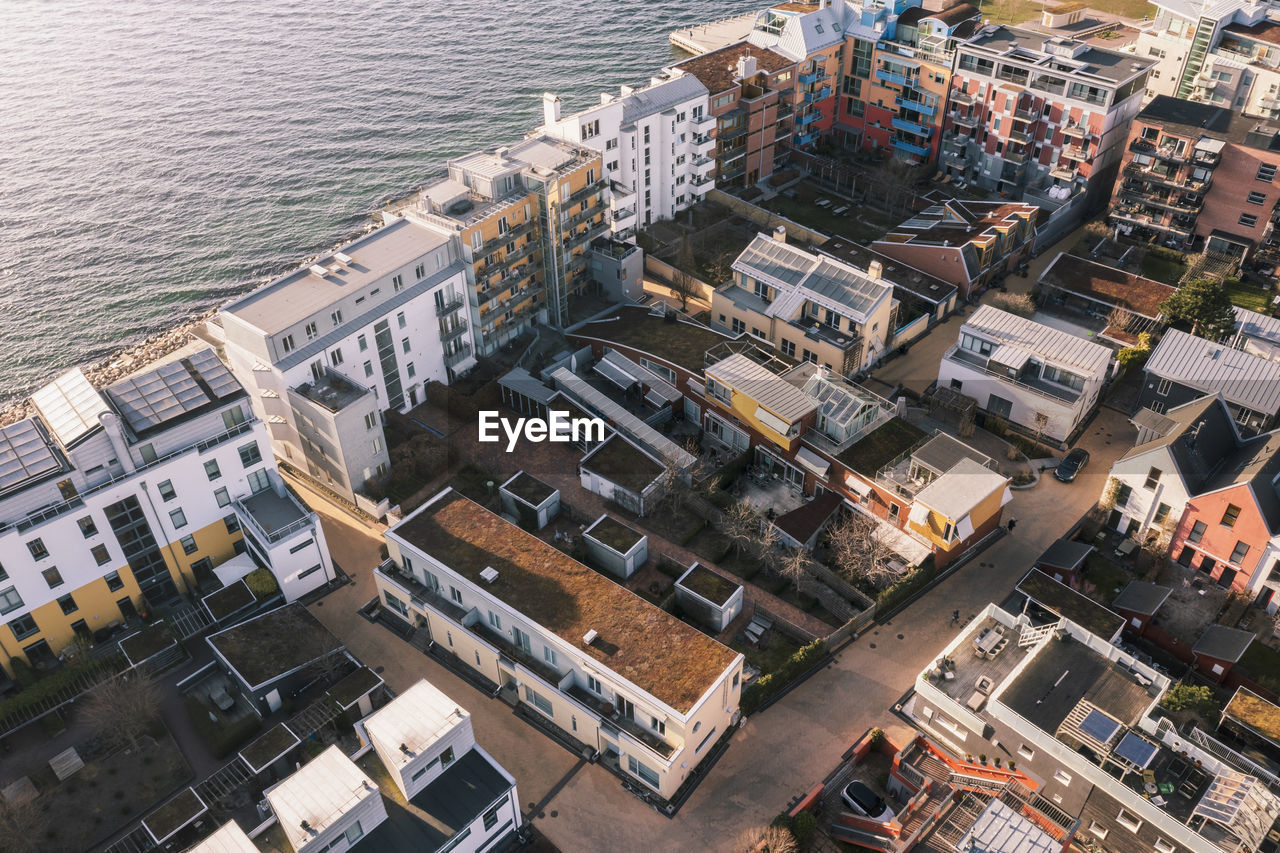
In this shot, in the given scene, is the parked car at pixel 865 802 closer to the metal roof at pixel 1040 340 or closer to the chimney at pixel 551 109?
the metal roof at pixel 1040 340

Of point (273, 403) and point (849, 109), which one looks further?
point (849, 109)

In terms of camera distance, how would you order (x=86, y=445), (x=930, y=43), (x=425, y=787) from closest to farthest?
(x=425, y=787)
(x=86, y=445)
(x=930, y=43)

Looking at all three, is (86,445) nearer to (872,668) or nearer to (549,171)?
(549,171)

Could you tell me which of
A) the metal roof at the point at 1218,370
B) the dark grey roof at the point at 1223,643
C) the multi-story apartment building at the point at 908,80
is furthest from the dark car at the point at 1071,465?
the multi-story apartment building at the point at 908,80

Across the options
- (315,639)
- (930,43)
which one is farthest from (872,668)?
(930,43)

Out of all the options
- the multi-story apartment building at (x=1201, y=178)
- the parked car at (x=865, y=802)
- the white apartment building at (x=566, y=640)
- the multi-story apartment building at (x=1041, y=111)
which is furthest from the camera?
the multi-story apartment building at (x=1041, y=111)

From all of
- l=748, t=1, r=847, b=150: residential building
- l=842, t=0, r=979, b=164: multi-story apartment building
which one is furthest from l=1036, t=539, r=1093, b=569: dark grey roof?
l=842, t=0, r=979, b=164: multi-story apartment building

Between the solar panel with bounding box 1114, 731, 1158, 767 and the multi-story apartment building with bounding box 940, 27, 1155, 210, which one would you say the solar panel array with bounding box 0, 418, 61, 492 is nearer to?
the solar panel with bounding box 1114, 731, 1158, 767

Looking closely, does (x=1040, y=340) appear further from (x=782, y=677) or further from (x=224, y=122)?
(x=224, y=122)
